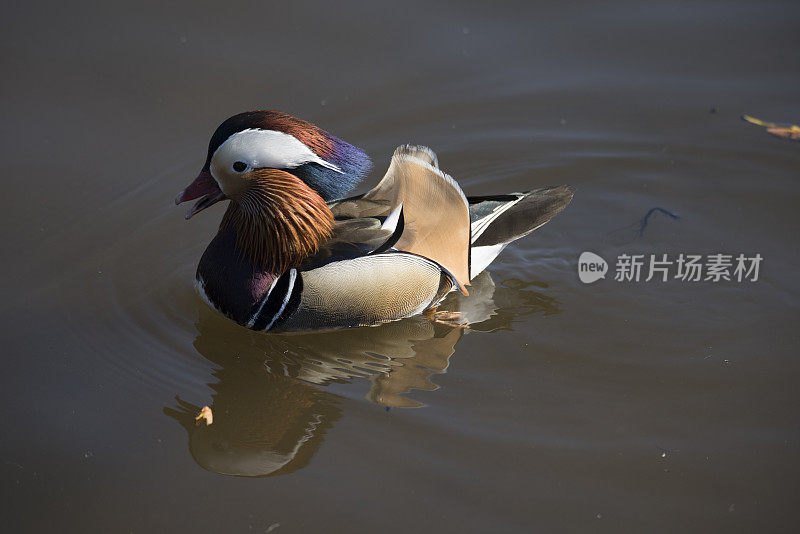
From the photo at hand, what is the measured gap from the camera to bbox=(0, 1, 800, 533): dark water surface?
384 centimetres

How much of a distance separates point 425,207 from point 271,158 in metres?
0.87

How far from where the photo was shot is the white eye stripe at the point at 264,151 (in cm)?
432

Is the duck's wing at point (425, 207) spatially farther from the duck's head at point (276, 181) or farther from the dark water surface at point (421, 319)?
the dark water surface at point (421, 319)

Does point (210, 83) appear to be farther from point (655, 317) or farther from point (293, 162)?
point (655, 317)

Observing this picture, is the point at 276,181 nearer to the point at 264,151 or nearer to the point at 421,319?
the point at 264,151

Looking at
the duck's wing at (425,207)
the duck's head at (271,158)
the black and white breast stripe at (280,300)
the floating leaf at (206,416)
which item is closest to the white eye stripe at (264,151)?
the duck's head at (271,158)

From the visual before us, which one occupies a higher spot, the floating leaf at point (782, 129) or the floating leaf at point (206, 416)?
the floating leaf at point (782, 129)

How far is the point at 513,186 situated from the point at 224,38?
275 centimetres

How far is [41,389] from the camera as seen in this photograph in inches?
173

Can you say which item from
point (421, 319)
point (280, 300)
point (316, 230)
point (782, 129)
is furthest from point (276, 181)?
point (782, 129)

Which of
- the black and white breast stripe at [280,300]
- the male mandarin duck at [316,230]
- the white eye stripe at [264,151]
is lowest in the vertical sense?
Result: the black and white breast stripe at [280,300]

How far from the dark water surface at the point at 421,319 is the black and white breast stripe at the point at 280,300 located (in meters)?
0.21

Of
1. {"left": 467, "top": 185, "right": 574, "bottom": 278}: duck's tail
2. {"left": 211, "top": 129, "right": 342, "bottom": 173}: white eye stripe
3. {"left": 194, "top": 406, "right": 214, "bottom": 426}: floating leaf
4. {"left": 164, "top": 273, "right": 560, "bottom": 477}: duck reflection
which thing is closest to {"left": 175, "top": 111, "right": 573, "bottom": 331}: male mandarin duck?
{"left": 211, "top": 129, "right": 342, "bottom": 173}: white eye stripe

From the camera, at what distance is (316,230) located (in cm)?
461
